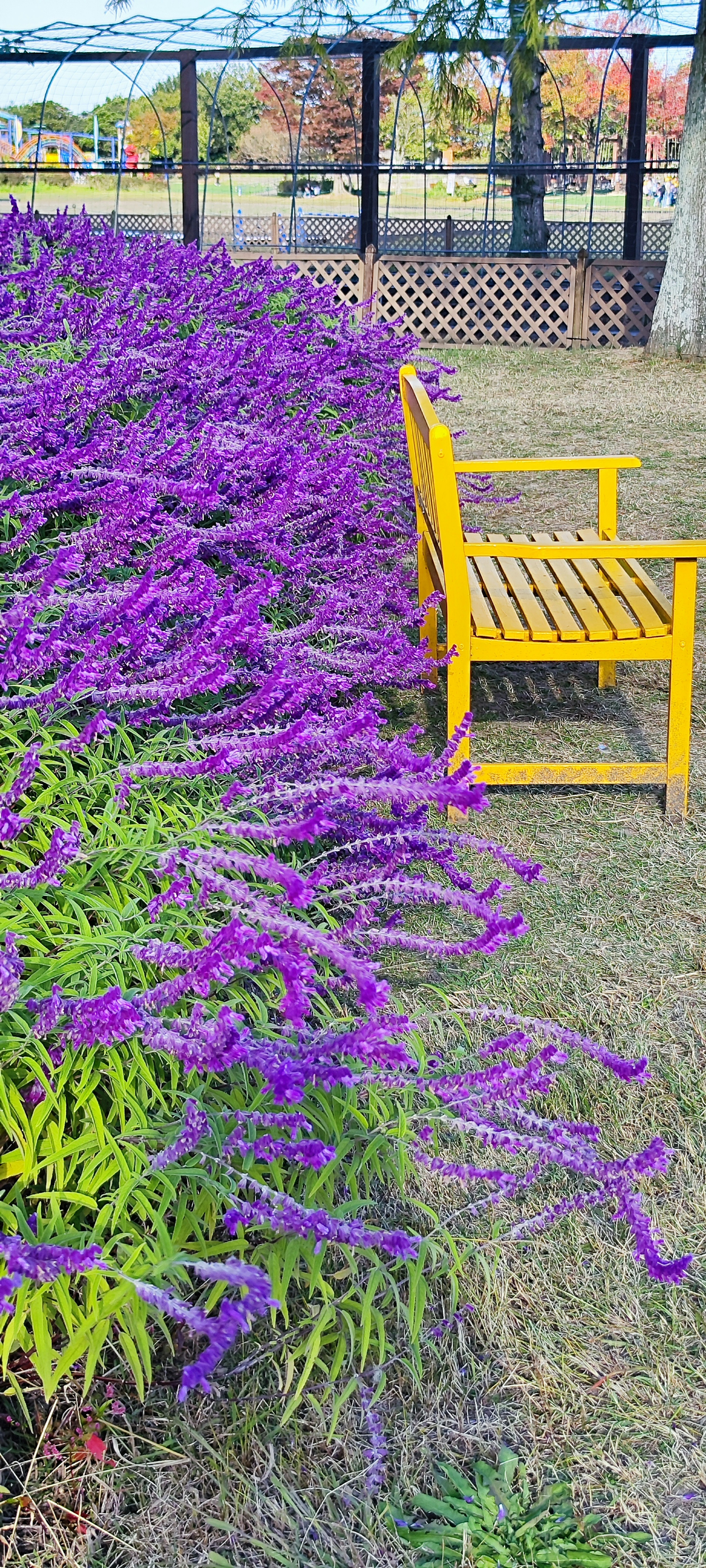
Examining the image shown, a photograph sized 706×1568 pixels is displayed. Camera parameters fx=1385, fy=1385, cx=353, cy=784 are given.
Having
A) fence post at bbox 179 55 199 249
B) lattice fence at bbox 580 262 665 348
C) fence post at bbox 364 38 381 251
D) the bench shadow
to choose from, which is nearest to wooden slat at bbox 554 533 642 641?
the bench shadow

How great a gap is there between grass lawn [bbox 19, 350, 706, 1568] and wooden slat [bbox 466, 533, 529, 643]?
22.8 inches

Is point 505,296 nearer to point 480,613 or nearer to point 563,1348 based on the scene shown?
point 480,613

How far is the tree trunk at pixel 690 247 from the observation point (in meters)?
12.9

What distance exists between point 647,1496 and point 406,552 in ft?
14.5

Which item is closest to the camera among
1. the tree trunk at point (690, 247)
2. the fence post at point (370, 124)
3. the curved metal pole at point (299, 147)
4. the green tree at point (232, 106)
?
the tree trunk at point (690, 247)

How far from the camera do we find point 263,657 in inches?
121

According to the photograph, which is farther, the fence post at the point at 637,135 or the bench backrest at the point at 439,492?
the fence post at the point at 637,135

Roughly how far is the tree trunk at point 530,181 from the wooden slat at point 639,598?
14119 mm

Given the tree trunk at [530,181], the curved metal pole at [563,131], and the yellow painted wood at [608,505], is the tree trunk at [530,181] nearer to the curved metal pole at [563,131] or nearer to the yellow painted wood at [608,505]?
the curved metal pole at [563,131]

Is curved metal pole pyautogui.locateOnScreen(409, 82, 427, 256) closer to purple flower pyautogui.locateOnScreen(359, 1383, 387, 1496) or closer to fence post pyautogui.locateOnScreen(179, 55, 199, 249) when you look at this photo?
fence post pyautogui.locateOnScreen(179, 55, 199, 249)

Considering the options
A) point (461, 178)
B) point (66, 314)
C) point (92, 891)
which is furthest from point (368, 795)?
point (461, 178)

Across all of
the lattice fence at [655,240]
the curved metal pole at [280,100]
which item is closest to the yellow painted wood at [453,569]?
the curved metal pole at [280,100]

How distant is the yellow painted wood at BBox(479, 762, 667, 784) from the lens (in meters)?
4.00

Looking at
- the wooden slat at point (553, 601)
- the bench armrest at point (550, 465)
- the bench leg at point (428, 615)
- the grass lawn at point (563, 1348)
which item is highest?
the bench armrest at point (550, 465)
